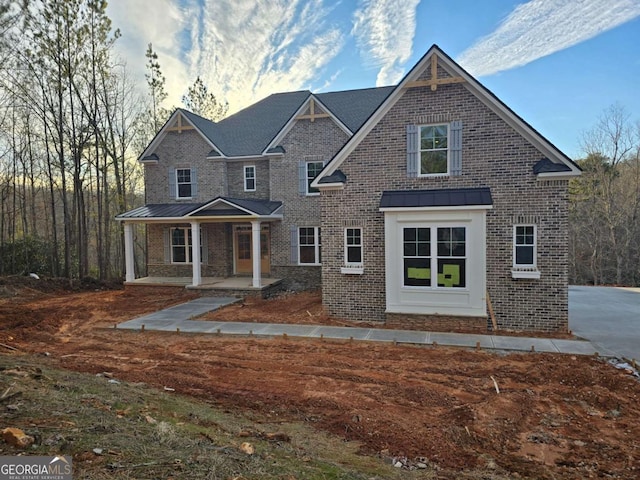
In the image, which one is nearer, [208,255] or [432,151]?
[432,151]

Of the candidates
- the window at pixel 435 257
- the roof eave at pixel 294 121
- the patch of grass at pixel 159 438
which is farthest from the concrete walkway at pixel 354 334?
the roof eave at pixel 294 121

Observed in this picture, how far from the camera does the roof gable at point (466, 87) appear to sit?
32.1ft

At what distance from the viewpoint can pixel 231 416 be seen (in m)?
5.22

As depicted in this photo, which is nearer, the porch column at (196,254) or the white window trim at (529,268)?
the white window trim at (529,268)

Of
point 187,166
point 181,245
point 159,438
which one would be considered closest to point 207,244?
point 181,245

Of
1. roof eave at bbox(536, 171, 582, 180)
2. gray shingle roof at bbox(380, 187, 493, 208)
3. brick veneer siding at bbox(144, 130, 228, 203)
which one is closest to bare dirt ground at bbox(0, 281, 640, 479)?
gray shingle roof at bbox(380, 187, 493, 208)

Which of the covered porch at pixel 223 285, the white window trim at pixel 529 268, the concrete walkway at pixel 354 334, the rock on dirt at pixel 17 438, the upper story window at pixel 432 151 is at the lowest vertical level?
the concrete walkway at pixel 354 334

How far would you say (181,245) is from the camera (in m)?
19.1

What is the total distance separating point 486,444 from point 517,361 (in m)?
3.76

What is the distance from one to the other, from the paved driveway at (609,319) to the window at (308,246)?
1001cm

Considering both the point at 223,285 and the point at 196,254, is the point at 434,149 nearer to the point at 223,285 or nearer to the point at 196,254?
the point at 223,285

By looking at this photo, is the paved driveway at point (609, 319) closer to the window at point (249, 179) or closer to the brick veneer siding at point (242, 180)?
the brick veneer siding at point (242, 180)

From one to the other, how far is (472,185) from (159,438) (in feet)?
31.3

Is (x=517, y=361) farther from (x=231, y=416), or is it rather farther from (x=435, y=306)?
(x=231, y=416)
